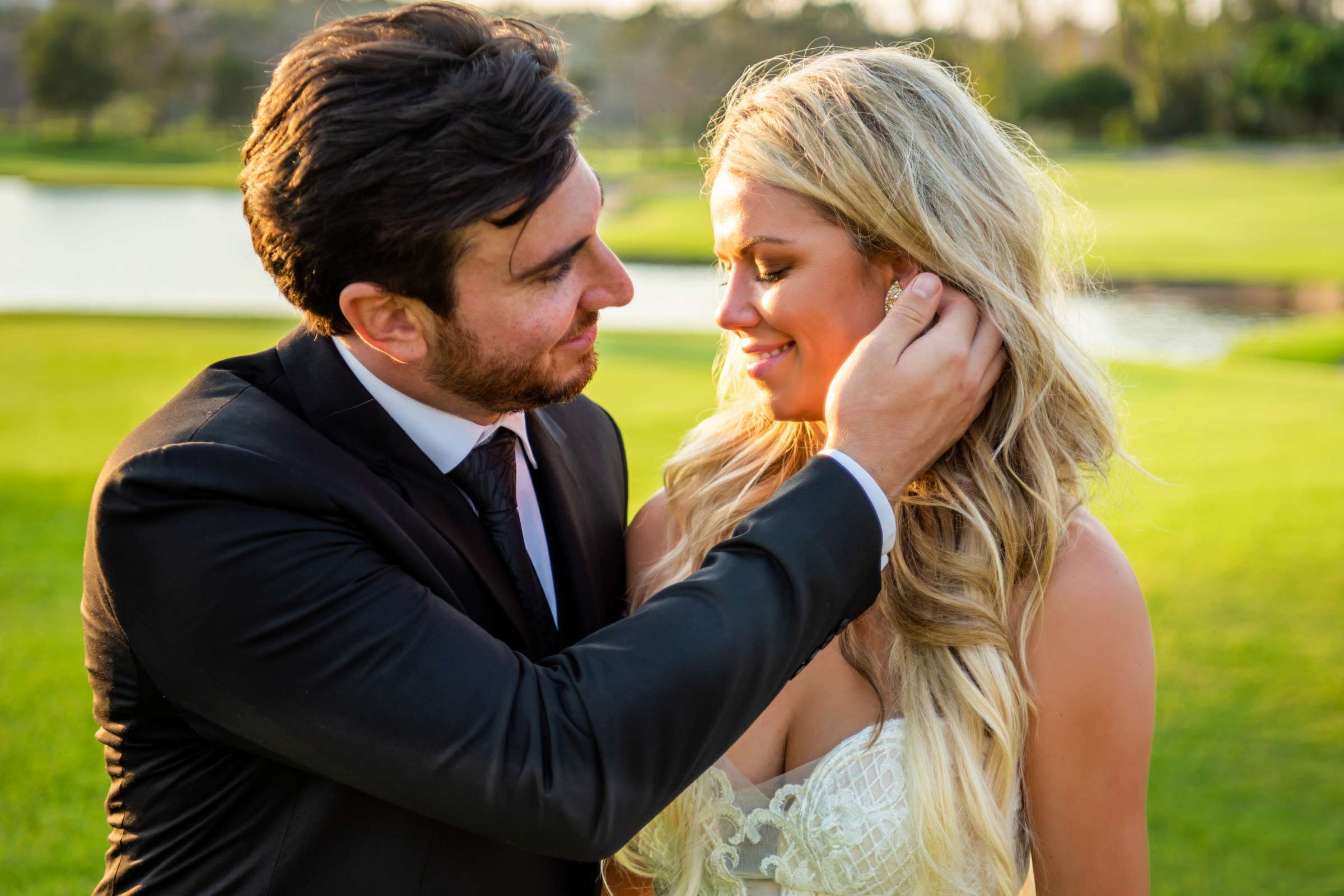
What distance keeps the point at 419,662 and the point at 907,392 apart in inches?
34.6

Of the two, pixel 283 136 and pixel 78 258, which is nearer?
pixel 283 136

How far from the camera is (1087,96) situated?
171 feet

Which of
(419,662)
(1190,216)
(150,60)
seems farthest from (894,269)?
(1190,216)

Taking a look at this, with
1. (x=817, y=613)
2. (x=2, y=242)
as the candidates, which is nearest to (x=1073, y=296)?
(x=817, y=613)

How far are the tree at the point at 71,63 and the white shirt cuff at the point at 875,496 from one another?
2590cm

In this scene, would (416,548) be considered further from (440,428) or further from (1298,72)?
(1298,72)

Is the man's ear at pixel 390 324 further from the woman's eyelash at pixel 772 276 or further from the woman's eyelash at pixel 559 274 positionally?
the woman's eyelash at pixel 772 276

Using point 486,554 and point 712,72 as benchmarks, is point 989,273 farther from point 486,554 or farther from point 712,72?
point 712,72

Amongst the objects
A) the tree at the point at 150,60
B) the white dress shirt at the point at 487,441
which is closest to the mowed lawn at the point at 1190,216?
the tree at the point at 150,60

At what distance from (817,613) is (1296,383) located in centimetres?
1184

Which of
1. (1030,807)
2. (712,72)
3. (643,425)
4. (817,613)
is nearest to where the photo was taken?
(817,613)

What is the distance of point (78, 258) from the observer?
21.1m

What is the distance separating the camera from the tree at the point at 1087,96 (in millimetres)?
51781

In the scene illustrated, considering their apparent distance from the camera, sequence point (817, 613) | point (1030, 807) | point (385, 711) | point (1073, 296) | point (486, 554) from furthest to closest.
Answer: point (1073, 296) < point (1030, 807) < point (486, 554) < point (817, 613) < point (385, 711)
